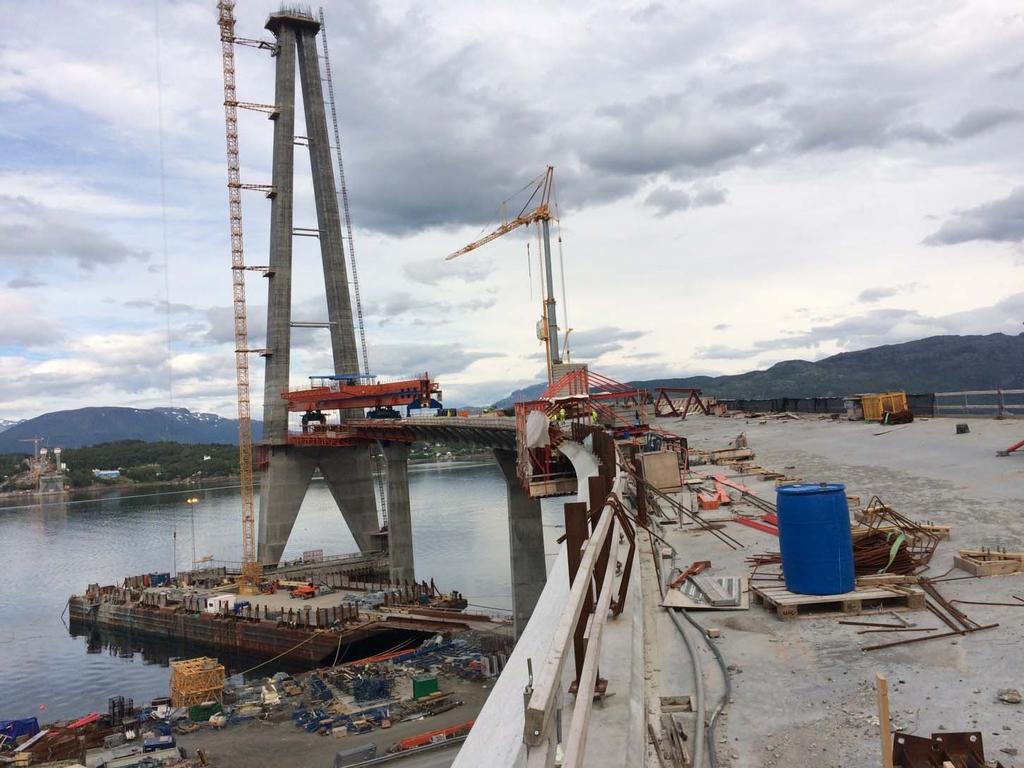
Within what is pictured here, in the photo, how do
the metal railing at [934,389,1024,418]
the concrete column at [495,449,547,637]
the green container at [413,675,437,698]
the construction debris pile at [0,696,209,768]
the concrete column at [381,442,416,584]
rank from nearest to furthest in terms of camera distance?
the construction debris pile at [0,696,209,768] → the metal railing at [934,389,1024,418] → the green container at [413,675,437,698] → the concrete column at [495,449,547,637] → the concrete column at [381,442,416,584]

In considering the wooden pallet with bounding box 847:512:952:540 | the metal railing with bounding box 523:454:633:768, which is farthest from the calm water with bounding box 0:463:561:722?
the metal railing with bounding box 523:454:633:768

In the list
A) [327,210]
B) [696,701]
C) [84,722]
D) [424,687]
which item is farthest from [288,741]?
[327,210]

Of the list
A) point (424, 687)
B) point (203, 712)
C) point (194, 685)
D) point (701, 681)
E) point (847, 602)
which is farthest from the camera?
point (194, 685)

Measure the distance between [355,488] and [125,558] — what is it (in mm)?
40771

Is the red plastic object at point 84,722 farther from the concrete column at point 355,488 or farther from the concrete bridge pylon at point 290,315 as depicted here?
the concrete column at point 355,488

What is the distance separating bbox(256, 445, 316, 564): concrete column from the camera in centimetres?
5838

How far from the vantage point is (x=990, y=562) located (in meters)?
8.14

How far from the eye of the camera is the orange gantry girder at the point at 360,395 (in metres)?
60.9

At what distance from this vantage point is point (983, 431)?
75.3ft

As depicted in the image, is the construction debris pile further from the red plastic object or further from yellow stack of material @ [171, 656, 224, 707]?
yellow stack of material @ [171, 656, 224, 707]

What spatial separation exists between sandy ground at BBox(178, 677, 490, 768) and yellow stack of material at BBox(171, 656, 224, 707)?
16.1 ft

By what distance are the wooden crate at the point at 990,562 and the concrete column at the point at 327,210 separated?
5988 centimetres

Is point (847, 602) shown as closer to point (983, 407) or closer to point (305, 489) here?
point (983, 407)

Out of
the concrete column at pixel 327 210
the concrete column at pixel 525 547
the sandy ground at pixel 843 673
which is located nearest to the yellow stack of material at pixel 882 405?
the concrete column at pixel 525 547
